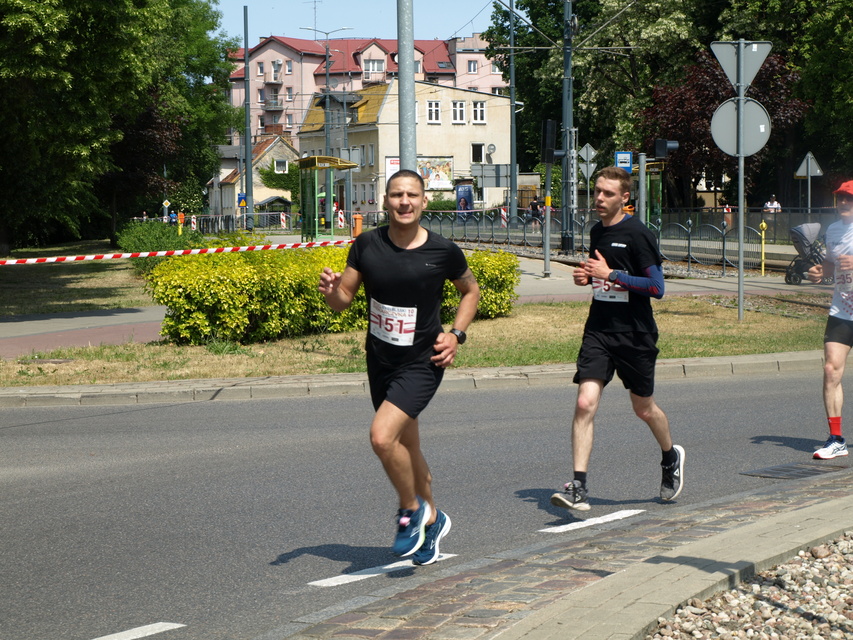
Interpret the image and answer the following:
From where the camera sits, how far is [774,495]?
693cm

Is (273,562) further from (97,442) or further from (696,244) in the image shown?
(696,244)

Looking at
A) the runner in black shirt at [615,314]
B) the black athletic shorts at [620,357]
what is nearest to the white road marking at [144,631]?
the runner in black shirt at [615,314]

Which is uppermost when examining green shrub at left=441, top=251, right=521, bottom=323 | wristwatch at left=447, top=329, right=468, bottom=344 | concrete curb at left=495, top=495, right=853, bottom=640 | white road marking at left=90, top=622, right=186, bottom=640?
wristwatch at left=447, top=329, right=468, bottom=344

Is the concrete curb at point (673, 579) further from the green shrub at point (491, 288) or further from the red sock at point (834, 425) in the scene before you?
the green shrub at point (491, 288)

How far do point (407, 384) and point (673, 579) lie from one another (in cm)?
147

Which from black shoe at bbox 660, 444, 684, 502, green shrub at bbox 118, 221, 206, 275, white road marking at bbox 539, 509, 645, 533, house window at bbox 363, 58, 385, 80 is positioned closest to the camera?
white road marking at bbox 539, 509, 645, 533

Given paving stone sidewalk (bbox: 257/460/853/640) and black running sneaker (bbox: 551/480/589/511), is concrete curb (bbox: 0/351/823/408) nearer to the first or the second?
black running sneaker (bbox: 551/480/589/511)

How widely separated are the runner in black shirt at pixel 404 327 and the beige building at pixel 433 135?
85.6 m

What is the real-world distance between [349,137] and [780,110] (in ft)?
179

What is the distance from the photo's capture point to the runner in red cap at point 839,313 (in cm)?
843

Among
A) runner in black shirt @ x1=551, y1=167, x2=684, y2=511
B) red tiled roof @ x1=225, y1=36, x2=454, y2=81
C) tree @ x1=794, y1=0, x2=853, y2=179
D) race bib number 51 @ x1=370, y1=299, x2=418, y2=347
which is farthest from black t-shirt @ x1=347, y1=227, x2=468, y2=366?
red tiled roof @ x1=225, y1=36, x2=454, y2=81

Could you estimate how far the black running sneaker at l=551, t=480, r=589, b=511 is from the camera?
6.48 meters

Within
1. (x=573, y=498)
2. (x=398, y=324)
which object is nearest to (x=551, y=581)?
(x=398, y=324)

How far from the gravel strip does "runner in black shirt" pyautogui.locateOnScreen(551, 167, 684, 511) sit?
1751mm
